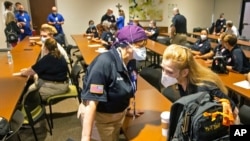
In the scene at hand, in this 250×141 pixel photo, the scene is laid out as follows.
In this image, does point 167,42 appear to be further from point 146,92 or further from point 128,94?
point 128,94

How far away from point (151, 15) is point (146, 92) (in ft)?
28.5

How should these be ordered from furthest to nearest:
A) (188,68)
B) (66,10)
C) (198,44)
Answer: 1. (66,10)
2. (198,44)
3. (188,68)

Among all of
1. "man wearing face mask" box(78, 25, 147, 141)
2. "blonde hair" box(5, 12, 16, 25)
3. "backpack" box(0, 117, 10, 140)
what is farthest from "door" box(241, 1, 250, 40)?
"backpack" box(0, 117, 10, 140)

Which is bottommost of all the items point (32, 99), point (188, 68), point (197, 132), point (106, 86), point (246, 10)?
point (32, 99)

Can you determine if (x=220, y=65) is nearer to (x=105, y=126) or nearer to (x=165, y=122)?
(x=165, y=122)

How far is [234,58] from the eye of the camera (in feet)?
12.2

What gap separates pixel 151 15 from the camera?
35.5 ft

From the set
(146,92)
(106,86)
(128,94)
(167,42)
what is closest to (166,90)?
(146,92)

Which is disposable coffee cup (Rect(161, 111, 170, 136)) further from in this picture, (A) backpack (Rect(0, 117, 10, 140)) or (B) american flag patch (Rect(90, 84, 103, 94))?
(A) backpack (Rect(0, 117, 10, 140))

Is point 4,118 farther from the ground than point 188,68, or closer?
closer

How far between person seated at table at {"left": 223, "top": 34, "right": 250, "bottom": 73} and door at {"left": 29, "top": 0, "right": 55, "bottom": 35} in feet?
25.0

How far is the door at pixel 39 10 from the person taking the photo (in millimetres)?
9391

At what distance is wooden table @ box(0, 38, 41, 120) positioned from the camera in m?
2.30

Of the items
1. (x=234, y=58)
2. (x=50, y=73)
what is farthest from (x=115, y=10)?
(x=50, y=73)
